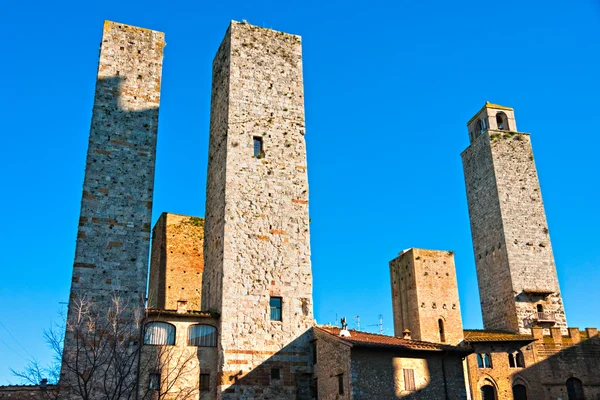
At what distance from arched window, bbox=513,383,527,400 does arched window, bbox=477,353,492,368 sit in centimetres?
193

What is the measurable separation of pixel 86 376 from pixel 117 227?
6326 millimetres

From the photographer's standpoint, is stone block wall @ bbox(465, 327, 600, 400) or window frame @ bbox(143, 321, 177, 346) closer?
window frame @ bbox(143, 321, 177, 346)

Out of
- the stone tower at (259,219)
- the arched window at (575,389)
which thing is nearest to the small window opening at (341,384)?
the stone tower at (259,219)

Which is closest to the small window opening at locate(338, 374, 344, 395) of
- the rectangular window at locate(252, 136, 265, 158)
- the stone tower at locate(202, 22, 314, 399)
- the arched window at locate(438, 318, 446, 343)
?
the stone tower at locate(202, 22, 314, 399)

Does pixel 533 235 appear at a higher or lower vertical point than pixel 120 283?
higher

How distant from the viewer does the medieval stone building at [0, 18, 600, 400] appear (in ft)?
77.4

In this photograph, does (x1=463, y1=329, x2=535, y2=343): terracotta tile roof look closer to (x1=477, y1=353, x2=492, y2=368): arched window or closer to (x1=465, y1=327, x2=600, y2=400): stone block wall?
(x1=465, y1=327, x2=600, y2=400): stone block wall

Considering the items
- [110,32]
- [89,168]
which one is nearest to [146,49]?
[110,32]

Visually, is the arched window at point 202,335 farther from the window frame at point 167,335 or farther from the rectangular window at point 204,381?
the rectangular window at point 204,381

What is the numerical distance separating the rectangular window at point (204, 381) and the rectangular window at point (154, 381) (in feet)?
5.98

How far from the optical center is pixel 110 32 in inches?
1144

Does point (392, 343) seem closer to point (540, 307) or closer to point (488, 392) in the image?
point (488, 392)

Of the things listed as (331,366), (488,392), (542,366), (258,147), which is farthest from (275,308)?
(542,366)

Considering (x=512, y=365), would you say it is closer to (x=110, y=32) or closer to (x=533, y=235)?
(x=533, y=235)
